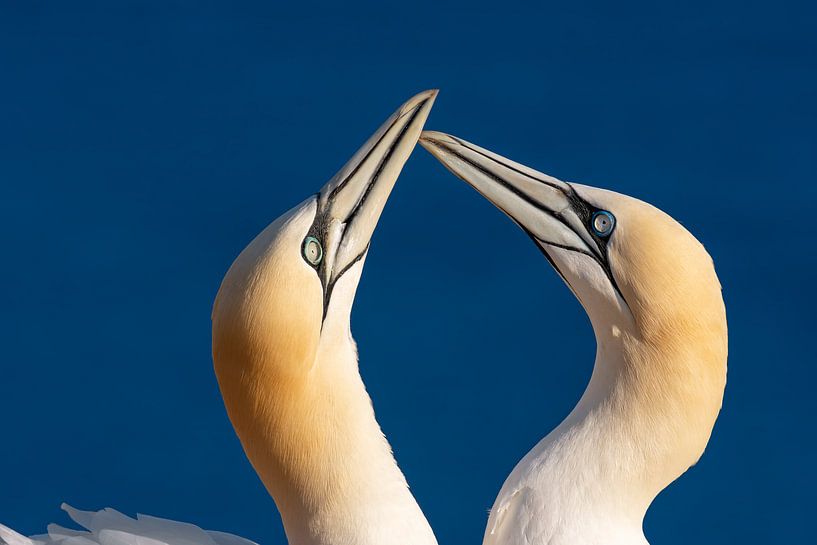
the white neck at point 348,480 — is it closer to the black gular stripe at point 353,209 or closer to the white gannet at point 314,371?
the white gannet at point 314,371

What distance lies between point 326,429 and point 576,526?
3.53ft

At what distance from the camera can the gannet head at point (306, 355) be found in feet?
21.0

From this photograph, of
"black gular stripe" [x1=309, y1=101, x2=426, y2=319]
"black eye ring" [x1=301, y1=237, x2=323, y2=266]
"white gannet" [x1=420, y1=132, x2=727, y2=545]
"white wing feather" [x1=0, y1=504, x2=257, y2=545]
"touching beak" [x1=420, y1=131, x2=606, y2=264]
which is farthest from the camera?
"white wing feather" [x1=0, y1=504, x2=257, y2=545]

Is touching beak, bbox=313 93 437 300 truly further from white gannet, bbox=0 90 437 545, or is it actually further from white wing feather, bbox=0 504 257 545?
white wing feather, bbox=0 504 257 545

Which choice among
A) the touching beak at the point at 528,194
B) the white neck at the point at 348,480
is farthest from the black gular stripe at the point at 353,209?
the touching beak at the point at 528,194

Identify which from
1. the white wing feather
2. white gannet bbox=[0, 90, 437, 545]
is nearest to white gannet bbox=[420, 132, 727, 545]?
white gannet bbox=[0, 90, 437, 545]

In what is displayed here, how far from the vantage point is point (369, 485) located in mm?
6699

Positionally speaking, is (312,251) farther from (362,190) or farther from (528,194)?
(528,194)

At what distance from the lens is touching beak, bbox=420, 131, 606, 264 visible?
283 inches

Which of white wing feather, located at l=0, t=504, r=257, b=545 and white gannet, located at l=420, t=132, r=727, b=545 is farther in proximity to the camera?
white wing feather, located at l=0, t=504, r=257, b=545

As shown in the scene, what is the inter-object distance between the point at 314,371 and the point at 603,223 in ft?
4.31

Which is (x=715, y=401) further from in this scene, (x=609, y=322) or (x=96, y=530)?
(x=96, y=530)

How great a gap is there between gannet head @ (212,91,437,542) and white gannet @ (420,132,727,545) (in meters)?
0.64

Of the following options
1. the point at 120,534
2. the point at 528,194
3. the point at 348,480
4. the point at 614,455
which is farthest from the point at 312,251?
the point at 120,534
